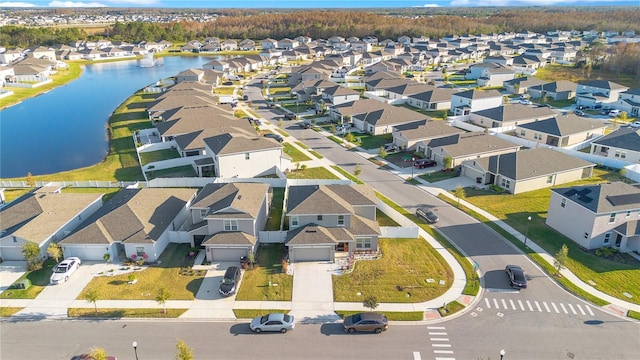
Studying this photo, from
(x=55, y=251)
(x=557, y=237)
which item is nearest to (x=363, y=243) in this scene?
(x=557, y=237)

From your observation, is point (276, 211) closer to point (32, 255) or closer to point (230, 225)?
point (230, 225)

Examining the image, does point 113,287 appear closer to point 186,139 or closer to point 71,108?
point 186,139

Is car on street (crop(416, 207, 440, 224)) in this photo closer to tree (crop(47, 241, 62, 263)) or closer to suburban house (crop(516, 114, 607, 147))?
tree (crop(47, 241, 62, 263))

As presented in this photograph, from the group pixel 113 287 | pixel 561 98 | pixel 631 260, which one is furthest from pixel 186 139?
pixel 561 98

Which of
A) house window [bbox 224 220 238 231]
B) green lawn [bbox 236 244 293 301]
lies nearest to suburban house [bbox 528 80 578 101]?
green lawn [bbox 236 244 293 301]

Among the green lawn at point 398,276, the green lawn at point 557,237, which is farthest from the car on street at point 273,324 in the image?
the green lawn at point 557,237

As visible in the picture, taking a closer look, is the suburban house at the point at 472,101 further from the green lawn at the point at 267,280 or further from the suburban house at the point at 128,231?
the suburban house at the point at 128,231
